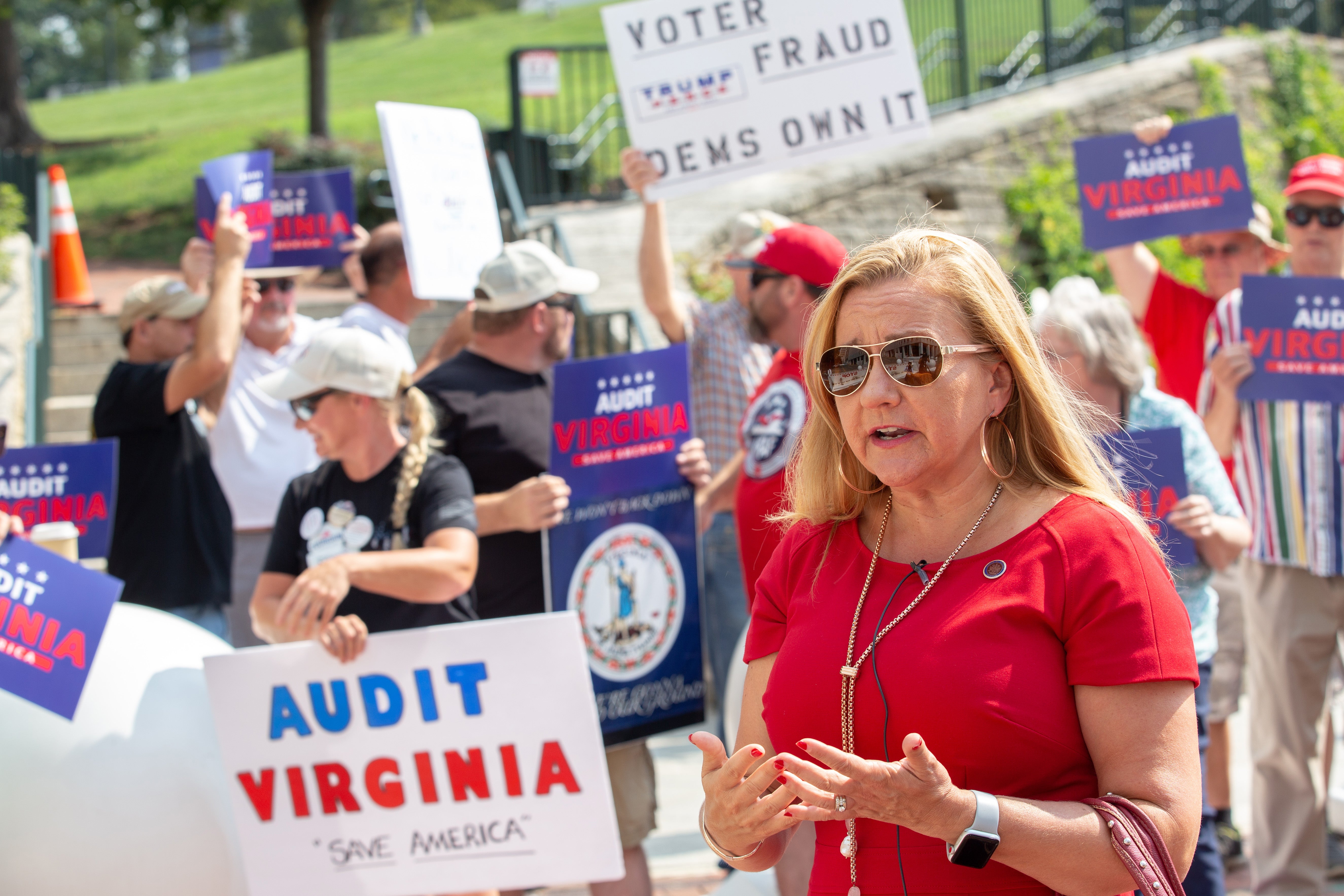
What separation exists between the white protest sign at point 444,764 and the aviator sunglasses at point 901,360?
5.24ft

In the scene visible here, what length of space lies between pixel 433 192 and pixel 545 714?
2409 millimetres

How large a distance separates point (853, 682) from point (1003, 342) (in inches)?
22.9

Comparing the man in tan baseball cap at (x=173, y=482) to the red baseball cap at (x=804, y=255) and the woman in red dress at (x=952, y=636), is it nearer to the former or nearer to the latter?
the red baseball cap at (x=804, y=255)

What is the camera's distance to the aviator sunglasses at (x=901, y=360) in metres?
2.01

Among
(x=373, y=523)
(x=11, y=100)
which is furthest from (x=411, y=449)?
(x=11, y=100)

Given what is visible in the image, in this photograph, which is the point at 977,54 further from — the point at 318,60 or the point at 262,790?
the point at 262,790

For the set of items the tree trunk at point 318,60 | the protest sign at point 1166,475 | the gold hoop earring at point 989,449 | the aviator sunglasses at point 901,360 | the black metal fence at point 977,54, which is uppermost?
the tree trunk at point 318,60

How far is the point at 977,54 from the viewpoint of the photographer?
15.4m

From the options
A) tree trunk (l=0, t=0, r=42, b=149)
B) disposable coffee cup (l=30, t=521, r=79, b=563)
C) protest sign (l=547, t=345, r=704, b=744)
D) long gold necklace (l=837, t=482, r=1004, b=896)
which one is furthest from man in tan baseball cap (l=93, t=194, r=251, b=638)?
tree trunk (l=0, t=0, r=42, b=149)

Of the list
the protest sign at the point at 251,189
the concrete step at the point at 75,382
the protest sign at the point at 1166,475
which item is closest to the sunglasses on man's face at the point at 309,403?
the protest sign at the point at 251,189

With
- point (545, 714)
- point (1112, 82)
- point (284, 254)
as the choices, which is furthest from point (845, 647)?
point (1112, 82)

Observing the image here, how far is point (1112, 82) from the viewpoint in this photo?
14617 millimetres

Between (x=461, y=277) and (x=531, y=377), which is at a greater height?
(x=461, y=277)

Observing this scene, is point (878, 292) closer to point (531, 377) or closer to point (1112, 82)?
point (531, 377)
